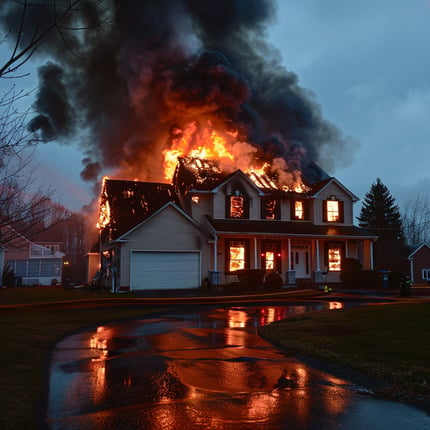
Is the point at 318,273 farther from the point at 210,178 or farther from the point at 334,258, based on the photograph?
the point at 210,178

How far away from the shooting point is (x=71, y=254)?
78.9 m

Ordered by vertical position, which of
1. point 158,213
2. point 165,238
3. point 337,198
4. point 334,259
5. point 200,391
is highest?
point 337,198

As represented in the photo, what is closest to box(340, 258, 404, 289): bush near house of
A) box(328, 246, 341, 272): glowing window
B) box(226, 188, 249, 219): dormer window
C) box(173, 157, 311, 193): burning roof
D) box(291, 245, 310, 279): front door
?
box(328, 246, 341, 272): glowing window

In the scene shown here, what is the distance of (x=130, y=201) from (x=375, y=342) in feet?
72.0

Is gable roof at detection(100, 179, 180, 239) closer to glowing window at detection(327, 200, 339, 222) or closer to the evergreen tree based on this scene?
glowing window at detection(327, 200, 339, 222)

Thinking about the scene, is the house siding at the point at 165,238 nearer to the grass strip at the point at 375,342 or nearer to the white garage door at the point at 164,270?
the white garage door at the point at 164,270

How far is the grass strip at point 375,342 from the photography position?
20.9 ft

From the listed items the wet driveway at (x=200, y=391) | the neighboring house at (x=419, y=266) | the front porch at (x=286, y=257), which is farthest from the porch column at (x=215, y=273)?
the neighboring house at (x=419, y=266)

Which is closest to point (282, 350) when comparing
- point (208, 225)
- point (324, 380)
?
point (324, 380)

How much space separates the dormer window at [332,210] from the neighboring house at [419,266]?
1885cm

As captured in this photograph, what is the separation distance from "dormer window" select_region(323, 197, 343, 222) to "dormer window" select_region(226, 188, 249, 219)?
6.07 m

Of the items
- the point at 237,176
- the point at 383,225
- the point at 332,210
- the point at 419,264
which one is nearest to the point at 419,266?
the point at 419,264

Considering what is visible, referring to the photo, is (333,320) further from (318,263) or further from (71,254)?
(71,254)

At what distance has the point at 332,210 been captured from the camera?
105ft
